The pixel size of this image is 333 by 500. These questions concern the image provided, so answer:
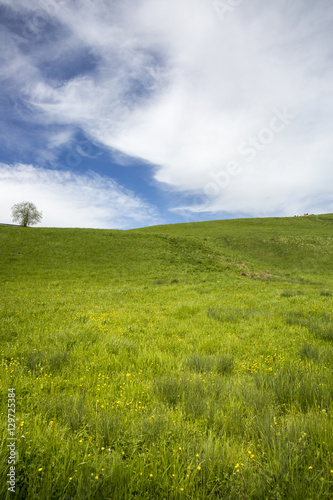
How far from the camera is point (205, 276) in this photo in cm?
2344

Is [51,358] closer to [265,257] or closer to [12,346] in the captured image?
[12,346]

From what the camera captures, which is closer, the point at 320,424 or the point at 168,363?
the point at 320,424

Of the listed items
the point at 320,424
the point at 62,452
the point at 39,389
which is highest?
the point at 320,424

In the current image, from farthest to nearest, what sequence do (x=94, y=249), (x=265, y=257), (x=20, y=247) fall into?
(x=265, y=257), (x=94, y=249), (x=20, y=247)

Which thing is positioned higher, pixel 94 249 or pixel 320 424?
pixel 94 249

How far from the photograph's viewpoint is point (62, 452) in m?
2.37

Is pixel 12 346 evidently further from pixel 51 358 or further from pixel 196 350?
pixel 196 350

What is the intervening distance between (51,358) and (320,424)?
497 centimetres

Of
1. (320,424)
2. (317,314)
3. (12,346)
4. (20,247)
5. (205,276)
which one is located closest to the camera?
(320,424)

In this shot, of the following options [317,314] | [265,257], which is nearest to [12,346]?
[317,314]
